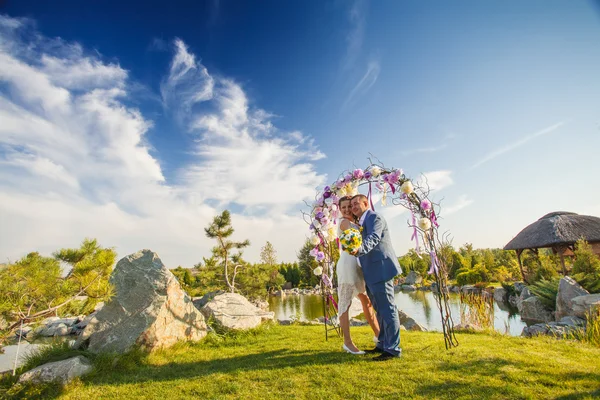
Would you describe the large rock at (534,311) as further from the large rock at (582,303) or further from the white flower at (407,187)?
the white flower at (407,187)

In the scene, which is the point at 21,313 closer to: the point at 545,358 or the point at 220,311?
the point at 220,311

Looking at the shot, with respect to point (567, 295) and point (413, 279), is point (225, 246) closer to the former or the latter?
point (567, 295)

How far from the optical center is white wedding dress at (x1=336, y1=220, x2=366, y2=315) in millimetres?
3768

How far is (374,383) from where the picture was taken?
270 cm

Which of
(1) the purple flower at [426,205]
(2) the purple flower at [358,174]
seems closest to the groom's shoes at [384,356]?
(1) the purple flower at [426,205]

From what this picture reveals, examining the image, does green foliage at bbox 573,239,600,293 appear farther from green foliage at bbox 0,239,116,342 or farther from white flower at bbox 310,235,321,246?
green foliage at bbox 0,239,116,342

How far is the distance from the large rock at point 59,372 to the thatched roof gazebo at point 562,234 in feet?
57.9

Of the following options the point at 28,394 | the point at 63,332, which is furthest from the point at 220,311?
the point at 63,332

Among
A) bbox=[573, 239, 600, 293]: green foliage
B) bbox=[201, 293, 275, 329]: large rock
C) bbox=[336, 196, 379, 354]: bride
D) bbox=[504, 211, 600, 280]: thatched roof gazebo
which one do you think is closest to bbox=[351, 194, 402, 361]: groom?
bbox=[336, 196, 379, 354]: bride

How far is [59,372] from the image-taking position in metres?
3.31

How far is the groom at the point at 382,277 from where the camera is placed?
3.32 metres

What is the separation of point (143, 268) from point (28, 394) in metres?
2.35

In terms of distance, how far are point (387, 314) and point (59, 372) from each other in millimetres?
3979

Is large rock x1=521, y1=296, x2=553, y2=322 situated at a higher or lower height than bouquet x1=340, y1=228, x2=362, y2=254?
lower
